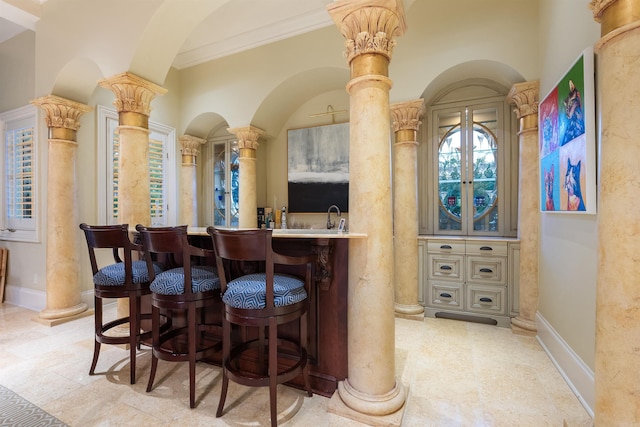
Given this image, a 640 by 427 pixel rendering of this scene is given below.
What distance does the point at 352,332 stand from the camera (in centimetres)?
191

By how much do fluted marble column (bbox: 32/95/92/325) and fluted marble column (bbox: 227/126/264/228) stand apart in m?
2.07

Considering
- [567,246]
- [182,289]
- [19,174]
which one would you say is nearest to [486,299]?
[567,246]

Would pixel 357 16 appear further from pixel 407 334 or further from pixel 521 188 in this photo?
pixel 407 334

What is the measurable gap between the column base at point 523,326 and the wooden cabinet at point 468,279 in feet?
0.47

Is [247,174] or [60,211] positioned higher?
[247,174]

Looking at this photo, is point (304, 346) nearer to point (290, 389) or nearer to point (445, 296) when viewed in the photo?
point (290, 389)

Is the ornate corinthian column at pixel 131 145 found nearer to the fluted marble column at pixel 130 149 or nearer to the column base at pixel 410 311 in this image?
the fluted marble column at pixel 130 149

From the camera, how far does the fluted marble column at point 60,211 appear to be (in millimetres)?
3514

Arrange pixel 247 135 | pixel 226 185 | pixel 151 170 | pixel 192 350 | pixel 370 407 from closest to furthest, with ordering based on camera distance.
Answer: pixel 370 407 < pixel 192 350 < pixel 247 135 < pixel 151 170 < pixel 226 185

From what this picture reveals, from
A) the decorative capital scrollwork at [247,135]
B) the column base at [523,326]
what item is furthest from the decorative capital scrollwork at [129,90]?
the column base at [523,326]

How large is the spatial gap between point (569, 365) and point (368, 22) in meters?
2.88

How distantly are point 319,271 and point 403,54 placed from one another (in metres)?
2.94

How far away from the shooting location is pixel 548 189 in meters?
2.59

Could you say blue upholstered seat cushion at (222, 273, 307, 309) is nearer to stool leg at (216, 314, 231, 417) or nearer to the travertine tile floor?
stool leg at (216, 314, 231, 417)
